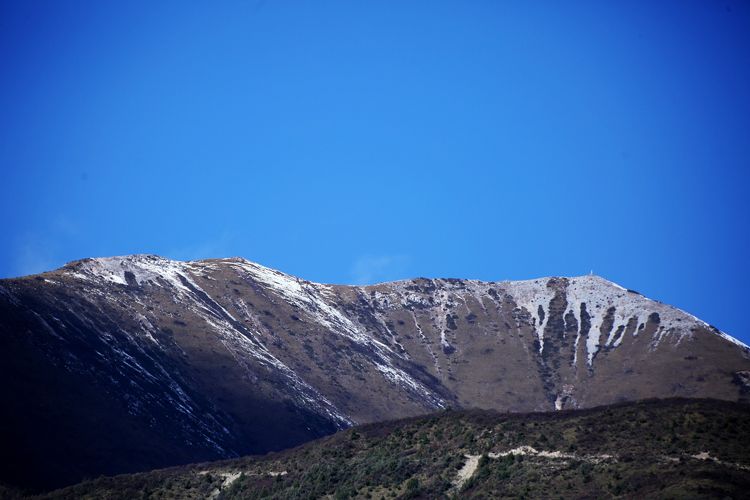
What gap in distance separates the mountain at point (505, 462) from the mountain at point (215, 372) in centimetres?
3342

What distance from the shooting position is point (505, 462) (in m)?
61.1

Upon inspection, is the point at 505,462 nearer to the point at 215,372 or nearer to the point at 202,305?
the point at 215,372

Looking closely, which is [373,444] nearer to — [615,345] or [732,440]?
[732,440]

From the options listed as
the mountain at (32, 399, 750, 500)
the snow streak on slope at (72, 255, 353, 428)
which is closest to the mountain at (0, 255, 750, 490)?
the snow streak on slope at (72, 255, 353, 428)

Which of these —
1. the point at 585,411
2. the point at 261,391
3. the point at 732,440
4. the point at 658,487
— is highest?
the point at 261,391

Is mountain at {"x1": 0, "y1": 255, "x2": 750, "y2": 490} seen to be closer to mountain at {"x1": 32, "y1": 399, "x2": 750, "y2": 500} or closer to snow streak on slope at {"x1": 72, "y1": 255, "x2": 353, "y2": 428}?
snow streak on slope at {"x1": 72, "y1": 255, "x2": 353, "y2": 428}

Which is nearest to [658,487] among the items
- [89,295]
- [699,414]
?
[699,414]

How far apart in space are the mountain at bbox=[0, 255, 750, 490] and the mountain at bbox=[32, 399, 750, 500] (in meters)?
33.4

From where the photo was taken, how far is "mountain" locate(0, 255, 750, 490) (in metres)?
111

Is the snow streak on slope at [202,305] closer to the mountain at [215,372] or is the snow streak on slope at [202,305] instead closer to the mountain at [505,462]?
the mountain at [215,372]

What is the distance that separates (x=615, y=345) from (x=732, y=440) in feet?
478

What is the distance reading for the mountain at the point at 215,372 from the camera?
111125 millimetres

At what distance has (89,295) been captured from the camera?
495 ft

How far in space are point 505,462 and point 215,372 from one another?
9416 centimetres
